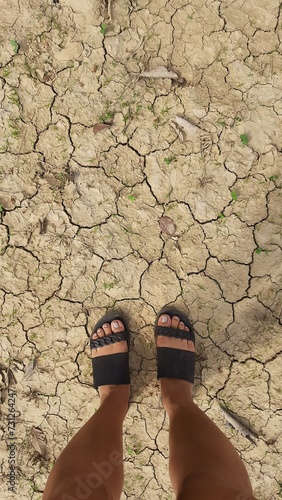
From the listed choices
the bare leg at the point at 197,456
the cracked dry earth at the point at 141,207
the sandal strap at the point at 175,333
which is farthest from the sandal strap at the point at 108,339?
the bare leg at the point at 197,456

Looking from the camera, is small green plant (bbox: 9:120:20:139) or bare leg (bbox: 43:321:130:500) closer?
bare leg (bbox: 43:321:130:500)

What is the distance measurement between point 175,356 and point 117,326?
15.1 inches

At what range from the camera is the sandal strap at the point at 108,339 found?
8.52 feet

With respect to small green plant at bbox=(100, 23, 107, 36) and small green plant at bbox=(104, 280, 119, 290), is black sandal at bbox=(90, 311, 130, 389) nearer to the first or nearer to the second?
small green plant at bbox=(104, 280, 119, 290)

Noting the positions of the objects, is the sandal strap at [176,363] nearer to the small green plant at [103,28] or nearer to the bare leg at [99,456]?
the bare leg at [99,456]

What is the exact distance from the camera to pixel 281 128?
2602mm

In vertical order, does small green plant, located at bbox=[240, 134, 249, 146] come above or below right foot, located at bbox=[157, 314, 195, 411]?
above

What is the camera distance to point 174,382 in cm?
257

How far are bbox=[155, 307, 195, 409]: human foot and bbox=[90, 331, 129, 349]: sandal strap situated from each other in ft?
0.69

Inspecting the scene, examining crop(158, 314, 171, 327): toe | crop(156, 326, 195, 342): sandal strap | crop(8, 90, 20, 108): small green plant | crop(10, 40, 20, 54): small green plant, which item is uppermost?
crop(10, 40, 20, 54): small green plant

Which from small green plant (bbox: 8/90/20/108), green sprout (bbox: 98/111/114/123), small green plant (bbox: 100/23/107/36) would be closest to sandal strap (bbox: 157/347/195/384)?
green sprout (bbox: 98/111/114/123)

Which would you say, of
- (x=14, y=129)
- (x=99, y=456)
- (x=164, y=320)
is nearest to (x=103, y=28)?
(x=14, y=129)

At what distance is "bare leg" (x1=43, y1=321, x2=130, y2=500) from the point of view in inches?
75.5

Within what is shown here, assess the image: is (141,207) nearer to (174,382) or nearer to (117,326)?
(117,326)
